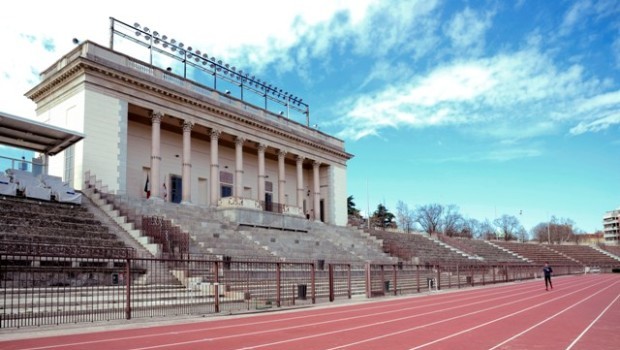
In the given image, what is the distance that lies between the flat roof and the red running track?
43.6ft

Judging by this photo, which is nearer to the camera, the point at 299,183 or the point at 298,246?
the point at 298,246

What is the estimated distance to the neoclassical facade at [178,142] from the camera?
2989 centimetres

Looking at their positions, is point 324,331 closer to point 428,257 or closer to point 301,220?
point 301,220

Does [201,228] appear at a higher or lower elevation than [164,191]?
lower

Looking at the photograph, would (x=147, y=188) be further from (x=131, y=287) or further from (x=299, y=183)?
(x=131, y=287)

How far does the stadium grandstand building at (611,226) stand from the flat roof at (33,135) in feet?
575

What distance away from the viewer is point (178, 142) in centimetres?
3931

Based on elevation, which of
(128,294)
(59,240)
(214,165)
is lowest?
(128,294)

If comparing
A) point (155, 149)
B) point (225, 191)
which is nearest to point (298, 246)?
point (155, 149)

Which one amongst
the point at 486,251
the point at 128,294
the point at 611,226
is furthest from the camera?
the point at 611,226

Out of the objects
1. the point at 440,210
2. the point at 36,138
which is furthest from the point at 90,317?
the point at 440,210

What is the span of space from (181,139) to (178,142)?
373 millimetres

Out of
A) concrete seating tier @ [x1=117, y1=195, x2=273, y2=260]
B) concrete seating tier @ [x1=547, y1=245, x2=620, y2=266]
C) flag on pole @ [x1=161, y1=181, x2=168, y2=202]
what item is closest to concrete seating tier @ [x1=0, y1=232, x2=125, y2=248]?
concrete seating tier @ [x1=117, y1=195, x2=273, y2=260]

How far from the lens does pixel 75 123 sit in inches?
1164
